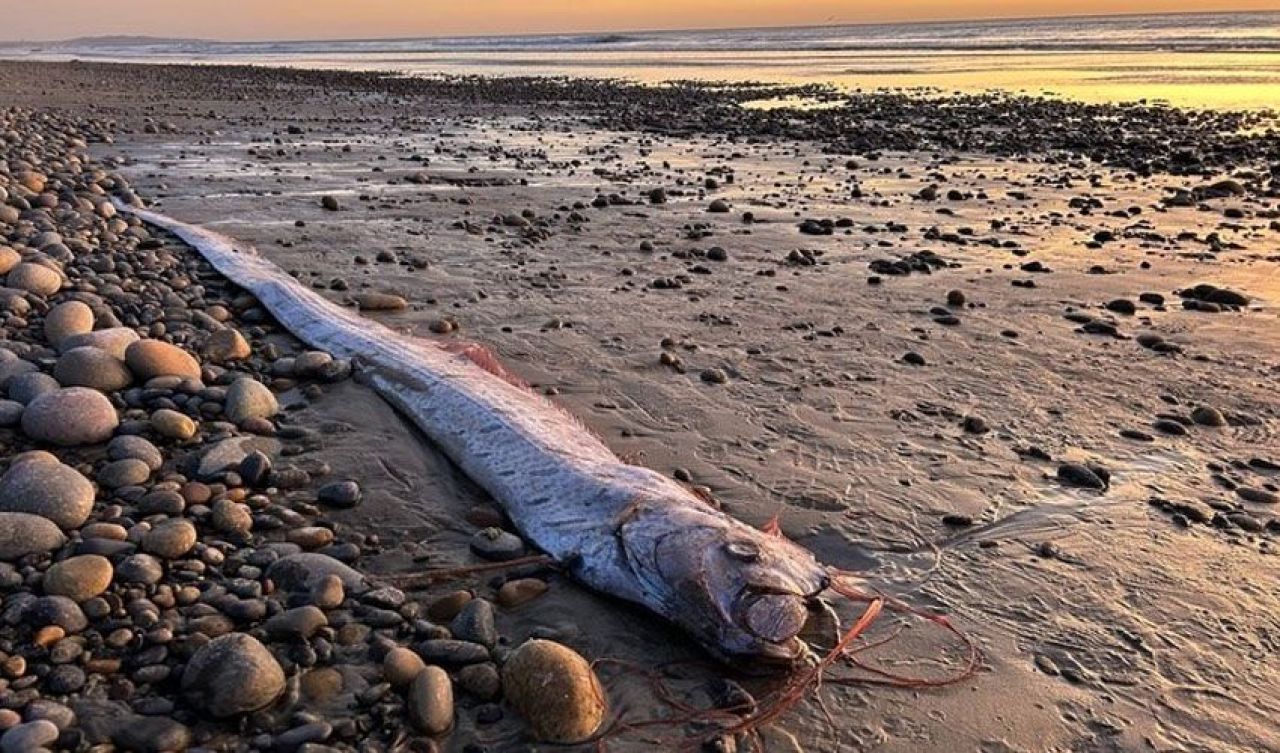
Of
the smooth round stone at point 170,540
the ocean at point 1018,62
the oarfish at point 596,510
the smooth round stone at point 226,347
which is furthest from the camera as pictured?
the ocean at point 1018,62

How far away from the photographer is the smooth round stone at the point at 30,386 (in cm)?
519

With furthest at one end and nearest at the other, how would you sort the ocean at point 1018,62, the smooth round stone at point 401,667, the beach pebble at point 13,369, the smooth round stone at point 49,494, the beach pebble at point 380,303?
1. the ocean at point 1018,62
2. the beach pebble at point 380,303
3. the beach pebble at point 13,369
4. the smooth round stone at point 49,494
5. the smooth round stone at point 401,667

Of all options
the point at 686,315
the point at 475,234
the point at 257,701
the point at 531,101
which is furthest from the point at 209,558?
the point at 531,101

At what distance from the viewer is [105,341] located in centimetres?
590

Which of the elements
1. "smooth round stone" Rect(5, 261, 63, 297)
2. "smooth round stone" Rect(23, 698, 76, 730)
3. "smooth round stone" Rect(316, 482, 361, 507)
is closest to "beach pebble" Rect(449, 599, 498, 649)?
"smooth round stone" Rect(316, 482, 361, 507)

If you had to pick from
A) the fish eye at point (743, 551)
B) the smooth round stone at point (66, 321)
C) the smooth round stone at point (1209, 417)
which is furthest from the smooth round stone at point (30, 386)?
the smooth round stone at point (1209, 417)

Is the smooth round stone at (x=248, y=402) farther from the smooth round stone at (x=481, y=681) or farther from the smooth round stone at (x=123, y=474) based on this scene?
the smooth round stone at (x=481, y=681)

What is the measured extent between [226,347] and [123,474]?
1.89 metres

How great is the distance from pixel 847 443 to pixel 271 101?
29831 mm

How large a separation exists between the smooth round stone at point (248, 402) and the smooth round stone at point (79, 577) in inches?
69.1

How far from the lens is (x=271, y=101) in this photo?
100ft

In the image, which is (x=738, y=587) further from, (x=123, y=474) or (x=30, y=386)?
(x=30, y=386)

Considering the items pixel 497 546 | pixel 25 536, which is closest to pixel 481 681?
pixel 497 546

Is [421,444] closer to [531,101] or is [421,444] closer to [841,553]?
[841,553]
